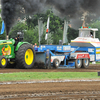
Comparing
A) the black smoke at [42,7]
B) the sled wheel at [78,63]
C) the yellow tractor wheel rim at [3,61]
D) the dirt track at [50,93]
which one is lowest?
the dirt track at [50,93]

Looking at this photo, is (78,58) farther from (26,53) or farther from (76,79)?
(76,79)

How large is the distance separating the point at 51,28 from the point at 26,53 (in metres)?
21.0

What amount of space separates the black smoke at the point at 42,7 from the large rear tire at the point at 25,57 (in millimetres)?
1437

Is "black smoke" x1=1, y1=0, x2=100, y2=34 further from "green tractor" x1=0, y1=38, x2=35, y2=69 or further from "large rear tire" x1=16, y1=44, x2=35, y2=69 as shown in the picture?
"large rear tire" x1=16, y1=44, x2=35, y2=69

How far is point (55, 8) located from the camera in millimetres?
17406

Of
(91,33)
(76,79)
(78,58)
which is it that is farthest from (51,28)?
(76,79)

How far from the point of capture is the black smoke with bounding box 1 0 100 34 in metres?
15.4

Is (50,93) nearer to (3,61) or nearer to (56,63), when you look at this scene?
(3,61)

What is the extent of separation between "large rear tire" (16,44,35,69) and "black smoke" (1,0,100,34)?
144cm

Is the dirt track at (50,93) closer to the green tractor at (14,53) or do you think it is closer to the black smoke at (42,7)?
the green tractor at (14,53)

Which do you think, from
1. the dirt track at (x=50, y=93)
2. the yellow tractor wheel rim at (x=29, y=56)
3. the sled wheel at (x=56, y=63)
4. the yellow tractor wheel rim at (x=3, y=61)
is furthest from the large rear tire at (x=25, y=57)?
the dirt track at (x=50, y=93)

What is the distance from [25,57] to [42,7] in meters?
3.10

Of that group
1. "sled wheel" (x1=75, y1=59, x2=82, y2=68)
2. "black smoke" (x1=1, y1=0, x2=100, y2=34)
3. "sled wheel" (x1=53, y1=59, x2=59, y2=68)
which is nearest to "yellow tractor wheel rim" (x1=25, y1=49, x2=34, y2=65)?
"sled wheel" (x1=53, y1=59, x2=59, y2=68)

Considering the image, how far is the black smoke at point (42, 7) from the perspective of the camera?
15.4 metres
